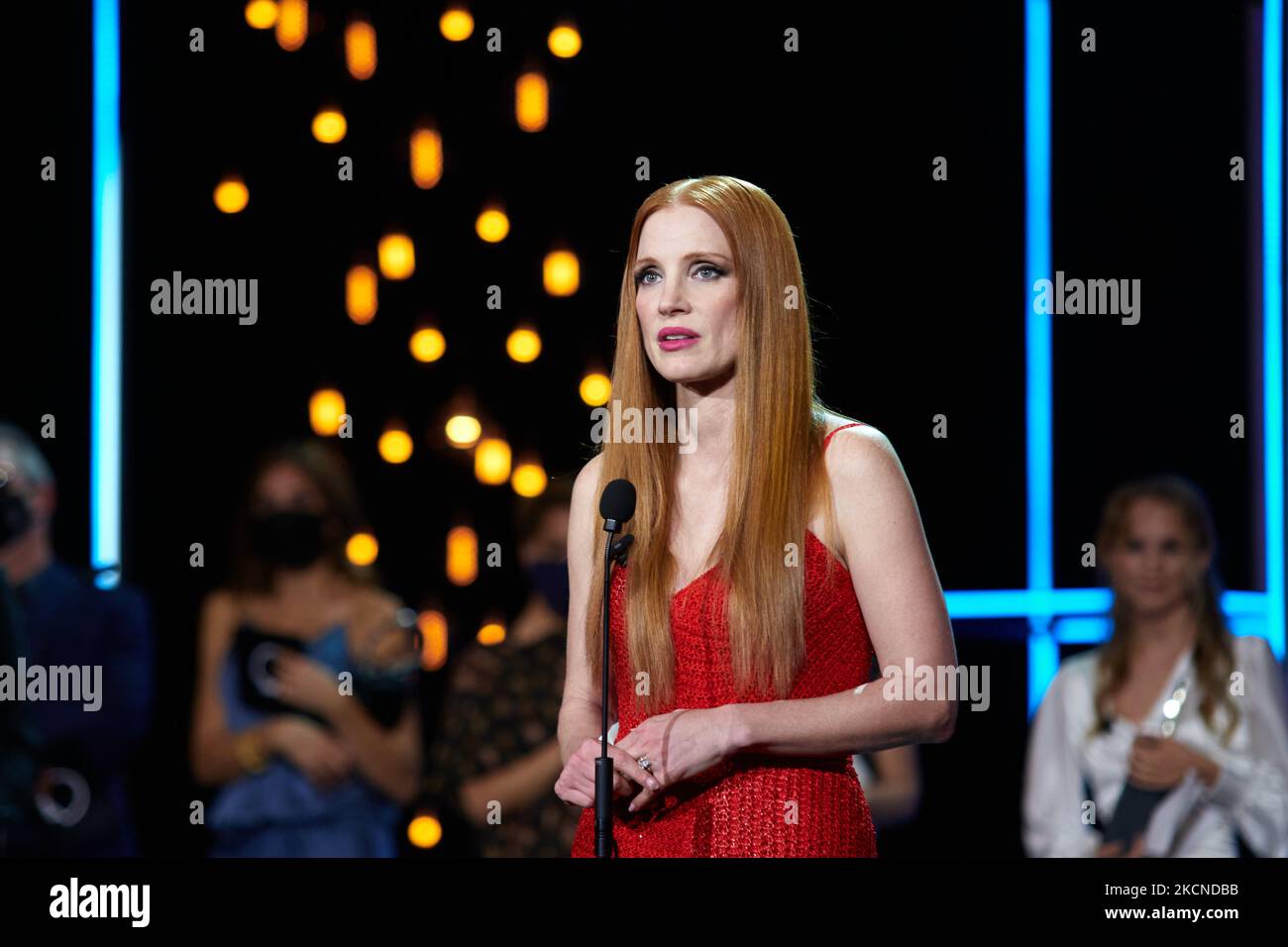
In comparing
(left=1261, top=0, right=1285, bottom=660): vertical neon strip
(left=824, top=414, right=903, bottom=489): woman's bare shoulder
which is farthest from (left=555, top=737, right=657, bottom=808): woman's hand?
(left=1261, top=0, right=1285, bottom=660): vertical neon strip

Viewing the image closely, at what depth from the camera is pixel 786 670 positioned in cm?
217

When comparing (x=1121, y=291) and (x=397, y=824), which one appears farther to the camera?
(x=1121, y=291)

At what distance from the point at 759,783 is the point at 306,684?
212 centimetres

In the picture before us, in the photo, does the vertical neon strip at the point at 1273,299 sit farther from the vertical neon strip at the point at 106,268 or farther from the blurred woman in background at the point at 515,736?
the vertical neon strip at the point at 106,268

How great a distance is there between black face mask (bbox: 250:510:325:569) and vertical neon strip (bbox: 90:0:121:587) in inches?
17.1

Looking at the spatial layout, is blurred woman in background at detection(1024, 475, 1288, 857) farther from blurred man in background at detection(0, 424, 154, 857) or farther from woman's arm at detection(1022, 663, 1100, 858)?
blurred man in background at detection(0, 424, 154, 857)

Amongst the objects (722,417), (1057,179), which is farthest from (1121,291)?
(722,417)

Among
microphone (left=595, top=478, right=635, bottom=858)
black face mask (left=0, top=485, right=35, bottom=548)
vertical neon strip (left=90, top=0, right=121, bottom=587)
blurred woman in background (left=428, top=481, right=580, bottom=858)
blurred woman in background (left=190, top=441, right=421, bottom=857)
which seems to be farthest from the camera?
vertical neon strip (left=90, top=0, right=121, bottom=587)

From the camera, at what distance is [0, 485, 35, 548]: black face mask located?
4.12m

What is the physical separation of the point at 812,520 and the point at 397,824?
217cm

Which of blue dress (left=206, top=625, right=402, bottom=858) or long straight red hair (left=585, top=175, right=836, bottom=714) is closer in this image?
long straight red hair (left=585, top=175, right=836, bottom=714)

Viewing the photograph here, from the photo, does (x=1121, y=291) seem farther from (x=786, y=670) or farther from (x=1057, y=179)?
(x=786, y=670)

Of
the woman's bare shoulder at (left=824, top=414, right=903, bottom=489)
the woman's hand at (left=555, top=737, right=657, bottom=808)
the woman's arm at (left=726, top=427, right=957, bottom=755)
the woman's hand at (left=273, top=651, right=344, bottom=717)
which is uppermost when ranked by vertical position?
the woman's bare shoulder at (left=824, top=414, right=903, bottom=489)
